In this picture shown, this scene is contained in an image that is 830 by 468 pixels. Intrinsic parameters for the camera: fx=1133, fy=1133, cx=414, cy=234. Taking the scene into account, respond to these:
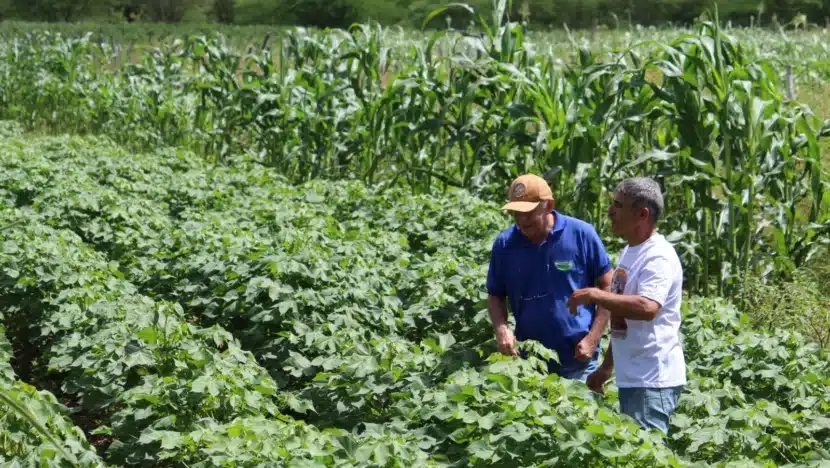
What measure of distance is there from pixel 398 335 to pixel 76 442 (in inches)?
95.2

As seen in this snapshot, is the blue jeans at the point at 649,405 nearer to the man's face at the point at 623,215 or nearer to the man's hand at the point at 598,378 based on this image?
the man's hand at the point at 598,378

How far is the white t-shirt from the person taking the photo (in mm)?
4504

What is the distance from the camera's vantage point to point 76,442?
4.32 metres

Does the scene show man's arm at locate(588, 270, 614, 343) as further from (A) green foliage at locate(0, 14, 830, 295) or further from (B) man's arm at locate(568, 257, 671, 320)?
(A) green foliage at locate(0, 14, 830, 295)

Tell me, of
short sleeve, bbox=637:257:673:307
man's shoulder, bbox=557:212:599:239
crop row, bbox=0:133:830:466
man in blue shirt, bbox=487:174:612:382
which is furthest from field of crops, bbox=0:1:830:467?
man's shoulder, bbox=557:212:599:239

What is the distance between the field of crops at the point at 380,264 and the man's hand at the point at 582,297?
0.32 m

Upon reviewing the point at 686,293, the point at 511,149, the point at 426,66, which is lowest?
the point at 686,293

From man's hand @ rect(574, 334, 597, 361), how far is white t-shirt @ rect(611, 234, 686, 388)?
0.33 m

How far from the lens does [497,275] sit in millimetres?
5273

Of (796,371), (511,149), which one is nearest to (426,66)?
(511,149)

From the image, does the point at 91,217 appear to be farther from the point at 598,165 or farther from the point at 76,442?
the point at 76,442

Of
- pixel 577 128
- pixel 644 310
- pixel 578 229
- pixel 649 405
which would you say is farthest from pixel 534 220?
pixel 577 128

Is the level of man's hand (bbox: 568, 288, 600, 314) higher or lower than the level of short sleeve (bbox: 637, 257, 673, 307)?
lower

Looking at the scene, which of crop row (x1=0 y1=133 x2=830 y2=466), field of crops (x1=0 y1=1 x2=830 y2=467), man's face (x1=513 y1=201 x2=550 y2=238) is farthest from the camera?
man's face (x1=513 y1=201 x2=550 y2=238)
